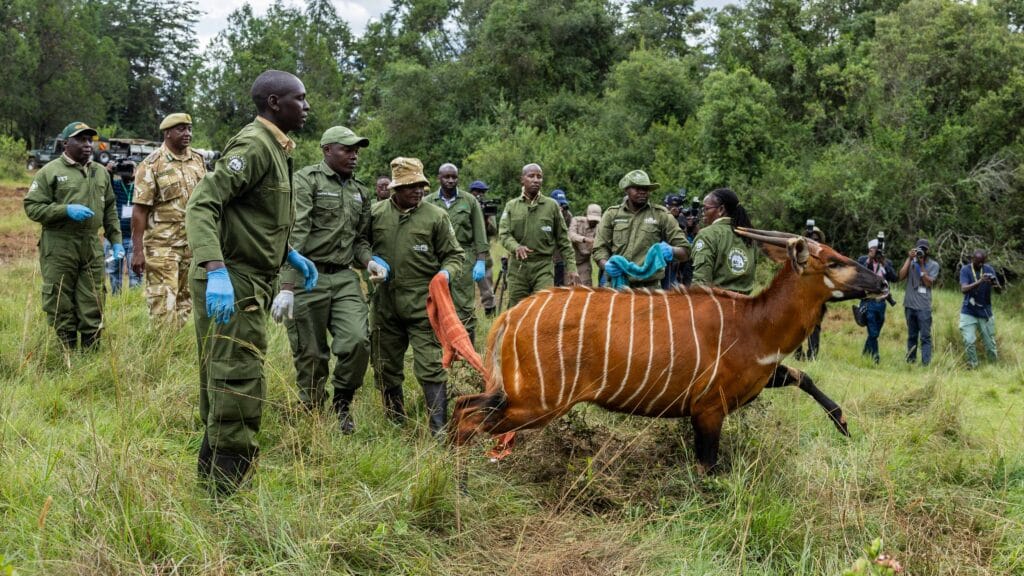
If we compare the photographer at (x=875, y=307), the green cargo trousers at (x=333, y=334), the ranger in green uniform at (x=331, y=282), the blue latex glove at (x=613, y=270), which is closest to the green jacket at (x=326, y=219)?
the ranger in green uniform at (x=331, y=282)

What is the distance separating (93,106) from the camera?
143 feet

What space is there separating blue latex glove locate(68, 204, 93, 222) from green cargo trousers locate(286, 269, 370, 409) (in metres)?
2.47

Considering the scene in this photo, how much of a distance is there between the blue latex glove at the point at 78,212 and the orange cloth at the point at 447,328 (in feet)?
10.8

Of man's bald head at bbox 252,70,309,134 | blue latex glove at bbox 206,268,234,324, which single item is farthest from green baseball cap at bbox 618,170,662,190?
blue latex glove at bbox 206,268,234,324

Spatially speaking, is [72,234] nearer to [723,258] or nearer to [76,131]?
[76,131]

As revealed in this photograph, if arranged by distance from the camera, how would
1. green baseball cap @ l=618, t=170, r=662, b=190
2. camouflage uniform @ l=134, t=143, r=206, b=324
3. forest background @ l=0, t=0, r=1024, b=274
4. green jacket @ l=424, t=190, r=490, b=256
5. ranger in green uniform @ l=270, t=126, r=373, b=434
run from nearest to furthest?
ranger in green uniform @ l=270, t=126, r=373, b=434
camouflage uniform @ l=134, t=143, r=206, b=324
green baseball cap @ l=618, t=170, r=662, b=190
green jacket @ l=424, t=190, r=490, b=256
forest background @ l=0, t=0, r=1024, b=274

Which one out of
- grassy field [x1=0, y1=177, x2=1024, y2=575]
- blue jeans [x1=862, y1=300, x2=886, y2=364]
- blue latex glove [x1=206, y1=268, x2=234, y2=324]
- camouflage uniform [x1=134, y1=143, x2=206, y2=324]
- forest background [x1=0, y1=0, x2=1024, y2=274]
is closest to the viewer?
Result: grassy field [x1=0, y1=177, x2=1024, y2=575]

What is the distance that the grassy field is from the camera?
11.1 ft

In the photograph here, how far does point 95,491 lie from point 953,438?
5914mm

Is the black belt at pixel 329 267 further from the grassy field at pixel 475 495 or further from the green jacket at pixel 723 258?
the green jacket at pixel 723 258

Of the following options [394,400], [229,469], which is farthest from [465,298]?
[229,469]

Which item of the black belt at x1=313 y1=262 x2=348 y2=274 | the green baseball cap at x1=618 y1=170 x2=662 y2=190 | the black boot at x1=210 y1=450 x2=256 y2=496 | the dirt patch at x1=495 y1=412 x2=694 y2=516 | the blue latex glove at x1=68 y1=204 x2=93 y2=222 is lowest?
the dirt patch at x1=495 y1=412 x2=694 y2=516

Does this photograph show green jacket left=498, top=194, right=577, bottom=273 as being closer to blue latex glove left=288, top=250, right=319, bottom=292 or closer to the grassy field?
the grassy field

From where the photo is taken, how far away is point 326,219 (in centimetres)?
580
